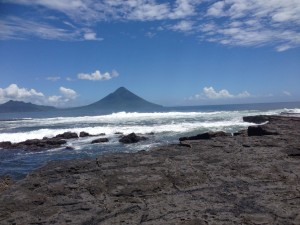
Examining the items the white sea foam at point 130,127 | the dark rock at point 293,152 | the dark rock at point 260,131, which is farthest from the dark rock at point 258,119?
the dark rock at point 293,152

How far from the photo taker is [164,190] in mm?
5543

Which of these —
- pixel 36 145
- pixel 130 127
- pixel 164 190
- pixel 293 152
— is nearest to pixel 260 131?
pixel 293 152

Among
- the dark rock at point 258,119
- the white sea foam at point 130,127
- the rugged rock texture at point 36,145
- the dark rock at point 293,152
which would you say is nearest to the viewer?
the dark rock at point 293,152

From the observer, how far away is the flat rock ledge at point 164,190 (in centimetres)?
454

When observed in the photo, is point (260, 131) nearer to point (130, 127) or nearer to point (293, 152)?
point (293, 152)

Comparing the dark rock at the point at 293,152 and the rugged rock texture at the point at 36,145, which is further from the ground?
the dark rock at the point at 293,152

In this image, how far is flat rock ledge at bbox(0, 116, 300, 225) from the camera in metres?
Result: 4.54

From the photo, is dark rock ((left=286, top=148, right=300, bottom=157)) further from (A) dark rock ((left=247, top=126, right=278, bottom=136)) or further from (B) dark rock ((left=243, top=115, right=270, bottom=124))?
(B) dark rock ((left=243, top=115, right=270, bottom=124))

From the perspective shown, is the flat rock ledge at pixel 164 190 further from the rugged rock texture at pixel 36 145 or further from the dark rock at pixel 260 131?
the rugged rock texture at pixel 36 145

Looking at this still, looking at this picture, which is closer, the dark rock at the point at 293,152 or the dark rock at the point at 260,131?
the dark rock at the point at 293,152

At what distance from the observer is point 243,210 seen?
4.61 meters

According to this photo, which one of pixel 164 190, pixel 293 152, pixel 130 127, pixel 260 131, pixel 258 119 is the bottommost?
pixel 130 127

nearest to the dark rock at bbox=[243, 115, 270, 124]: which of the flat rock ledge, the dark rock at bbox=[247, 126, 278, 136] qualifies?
the dark rock at bbox=[247, 126, 278, 136]

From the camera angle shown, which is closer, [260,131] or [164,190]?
[164,190]
